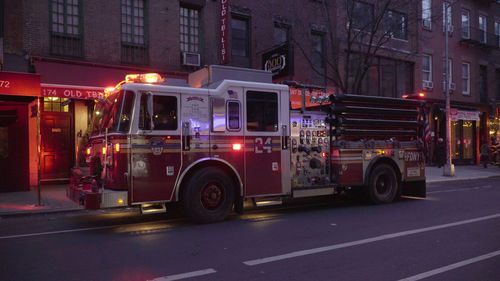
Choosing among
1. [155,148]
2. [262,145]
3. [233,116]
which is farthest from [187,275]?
[262,145]

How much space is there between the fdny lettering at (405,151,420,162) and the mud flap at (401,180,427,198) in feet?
2.52

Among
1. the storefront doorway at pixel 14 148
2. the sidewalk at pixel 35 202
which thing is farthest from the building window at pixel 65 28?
the sidewalk at pixel 35 202

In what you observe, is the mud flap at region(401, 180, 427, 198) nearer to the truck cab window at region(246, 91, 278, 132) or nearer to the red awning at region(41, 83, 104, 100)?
the truck cab window at region(246, 91, 278, 132)

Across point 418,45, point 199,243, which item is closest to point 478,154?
point 418,45

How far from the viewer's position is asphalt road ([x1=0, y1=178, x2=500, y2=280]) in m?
4.77

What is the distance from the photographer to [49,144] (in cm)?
1391

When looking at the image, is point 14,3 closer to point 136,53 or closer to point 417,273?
point 136,53

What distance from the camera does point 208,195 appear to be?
7.77m

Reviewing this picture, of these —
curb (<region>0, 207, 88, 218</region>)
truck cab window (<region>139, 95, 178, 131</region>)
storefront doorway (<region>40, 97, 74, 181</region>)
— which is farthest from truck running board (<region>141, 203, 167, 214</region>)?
storefront doorway (<region>40, 97, 74, 181</region>)

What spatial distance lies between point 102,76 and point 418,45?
64.3 ft

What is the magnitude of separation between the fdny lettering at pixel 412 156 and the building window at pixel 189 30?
964 centimetres

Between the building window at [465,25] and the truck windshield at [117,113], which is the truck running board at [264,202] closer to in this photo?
the truck windshield at [117,113]

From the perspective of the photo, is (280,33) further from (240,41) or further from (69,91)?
(69,91)

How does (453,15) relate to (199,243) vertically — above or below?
above
